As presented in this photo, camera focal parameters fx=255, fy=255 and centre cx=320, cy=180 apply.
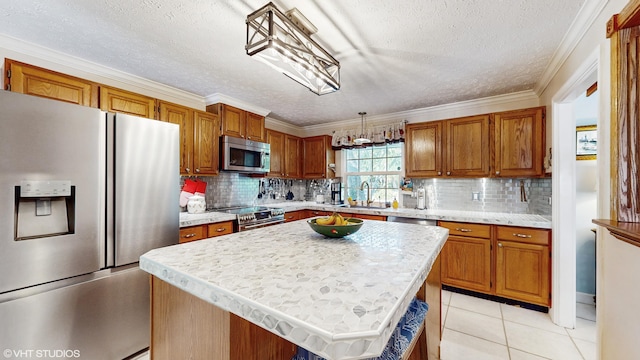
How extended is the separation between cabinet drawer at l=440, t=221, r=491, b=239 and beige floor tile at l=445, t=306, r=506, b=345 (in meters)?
0.78

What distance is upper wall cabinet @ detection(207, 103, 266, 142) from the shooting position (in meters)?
3.22

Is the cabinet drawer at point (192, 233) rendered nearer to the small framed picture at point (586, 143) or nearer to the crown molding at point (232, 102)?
the crown molding at point (232, 102)

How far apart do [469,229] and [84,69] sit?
4.10 meters

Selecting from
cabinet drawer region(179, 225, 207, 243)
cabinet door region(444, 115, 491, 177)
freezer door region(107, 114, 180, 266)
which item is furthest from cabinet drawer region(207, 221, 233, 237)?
cabinet door region(444, 115, 491, 177)

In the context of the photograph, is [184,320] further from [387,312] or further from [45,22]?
[45,22]

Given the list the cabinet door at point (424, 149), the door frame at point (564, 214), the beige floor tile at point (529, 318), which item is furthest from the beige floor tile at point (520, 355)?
the cabinet door at point (424, 149)

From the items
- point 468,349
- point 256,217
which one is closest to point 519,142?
point 468,349

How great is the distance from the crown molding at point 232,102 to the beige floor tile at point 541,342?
3703 mm

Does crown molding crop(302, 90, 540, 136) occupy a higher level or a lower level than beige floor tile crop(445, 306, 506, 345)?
higher

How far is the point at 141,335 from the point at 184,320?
1352mm

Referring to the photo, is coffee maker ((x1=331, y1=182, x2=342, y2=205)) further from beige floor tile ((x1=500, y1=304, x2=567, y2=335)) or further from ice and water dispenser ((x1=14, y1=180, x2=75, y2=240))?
ice and water dispenser ((x1=14, y1=180, x2=75, y2=240))

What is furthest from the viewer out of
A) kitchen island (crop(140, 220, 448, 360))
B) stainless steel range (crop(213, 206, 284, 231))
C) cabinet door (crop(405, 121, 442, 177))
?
cabinet door (crop(405, 121, 442, 177))

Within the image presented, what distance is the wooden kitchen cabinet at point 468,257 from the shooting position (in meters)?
2.73

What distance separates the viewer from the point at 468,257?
2.82 m
